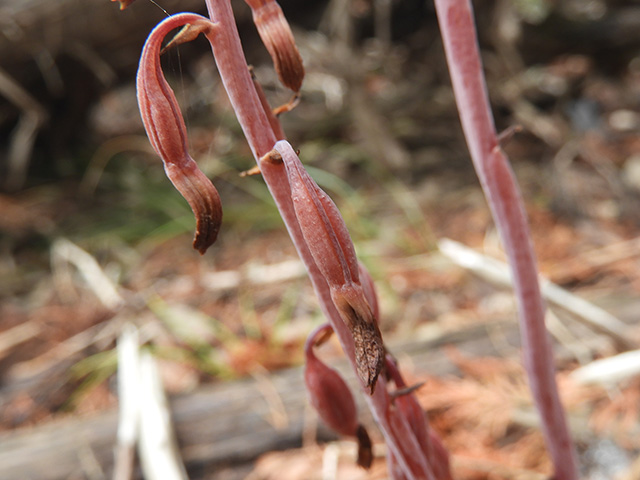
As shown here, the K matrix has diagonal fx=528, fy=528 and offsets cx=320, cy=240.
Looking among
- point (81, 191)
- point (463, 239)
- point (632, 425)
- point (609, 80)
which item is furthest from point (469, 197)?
point (81, 191)

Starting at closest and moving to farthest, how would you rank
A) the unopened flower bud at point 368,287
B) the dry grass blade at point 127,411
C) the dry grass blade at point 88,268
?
the unopened flower bud at point 368,287 → the dry grass blade at point 127,411 → the dry grass blade at point 88,268

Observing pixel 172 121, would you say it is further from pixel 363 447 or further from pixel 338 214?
pixel 363 447

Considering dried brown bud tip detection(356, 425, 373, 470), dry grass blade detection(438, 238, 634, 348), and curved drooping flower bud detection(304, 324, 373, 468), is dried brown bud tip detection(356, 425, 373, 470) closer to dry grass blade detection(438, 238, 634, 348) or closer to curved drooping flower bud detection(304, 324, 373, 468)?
curved drooping flower bud detection(304, 324, 373, 468)

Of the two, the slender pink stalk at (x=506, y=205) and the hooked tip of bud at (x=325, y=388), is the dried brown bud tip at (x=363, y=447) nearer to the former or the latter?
the hooked tip of bud at (x=325, y=388)

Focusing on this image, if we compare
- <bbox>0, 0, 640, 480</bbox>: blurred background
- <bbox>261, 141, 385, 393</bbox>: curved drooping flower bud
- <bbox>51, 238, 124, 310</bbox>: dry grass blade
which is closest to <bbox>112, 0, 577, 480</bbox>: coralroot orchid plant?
<bbox>261, 141, 385, 393</bbox>: curved drooping flower bud

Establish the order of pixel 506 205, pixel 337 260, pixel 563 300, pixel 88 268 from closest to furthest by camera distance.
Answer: pixel 337 260 < pixel 506 205 < pixel 563 300 < pixel 88 268

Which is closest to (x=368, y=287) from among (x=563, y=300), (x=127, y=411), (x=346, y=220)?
(x=563, y=300)

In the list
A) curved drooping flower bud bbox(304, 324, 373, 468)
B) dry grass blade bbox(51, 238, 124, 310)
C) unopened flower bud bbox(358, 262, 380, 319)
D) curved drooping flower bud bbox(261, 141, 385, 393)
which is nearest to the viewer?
curved drooping flower bud bbox(261, 141, 385, 393)

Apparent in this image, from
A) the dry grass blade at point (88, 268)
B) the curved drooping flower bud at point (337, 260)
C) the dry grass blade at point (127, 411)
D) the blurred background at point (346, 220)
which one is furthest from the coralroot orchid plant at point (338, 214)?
the dry grass blade at point (88, 268)
